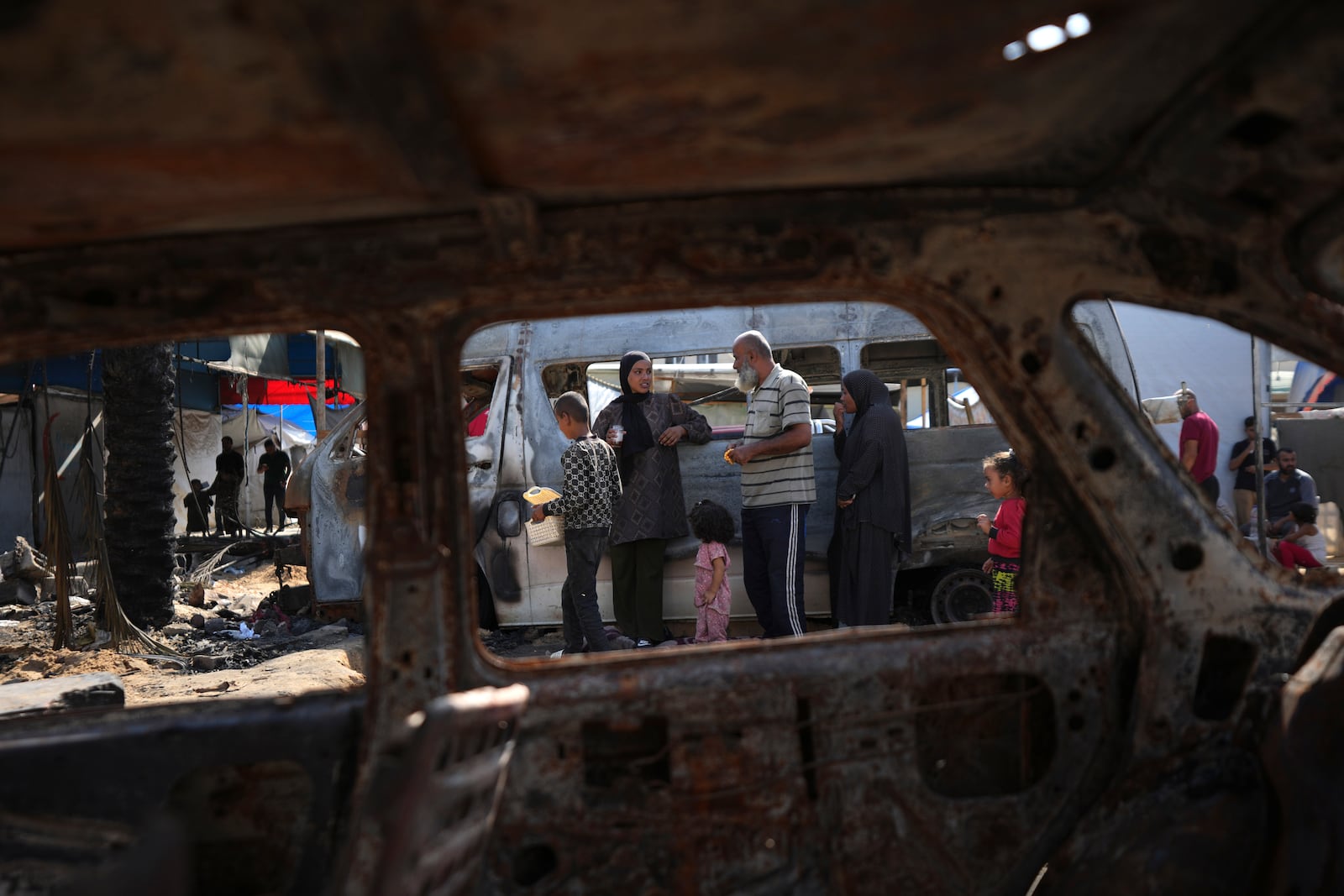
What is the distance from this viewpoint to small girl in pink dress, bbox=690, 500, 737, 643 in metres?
5.38

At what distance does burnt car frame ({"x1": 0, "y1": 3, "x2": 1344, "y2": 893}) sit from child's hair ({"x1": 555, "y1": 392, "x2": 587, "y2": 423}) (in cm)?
352

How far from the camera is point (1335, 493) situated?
10.6 metres

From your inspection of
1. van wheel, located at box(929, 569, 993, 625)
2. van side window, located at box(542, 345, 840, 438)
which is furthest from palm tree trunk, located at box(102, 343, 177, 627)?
van wheel, located at box(929, 569, 993, 625)

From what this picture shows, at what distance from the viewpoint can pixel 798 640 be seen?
184 cm

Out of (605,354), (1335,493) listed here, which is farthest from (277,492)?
(1335,493)

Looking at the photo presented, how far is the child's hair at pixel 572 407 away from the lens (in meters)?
5.38

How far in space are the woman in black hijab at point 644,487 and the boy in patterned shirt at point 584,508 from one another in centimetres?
20

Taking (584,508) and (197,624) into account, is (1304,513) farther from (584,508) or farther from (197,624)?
(197,624)

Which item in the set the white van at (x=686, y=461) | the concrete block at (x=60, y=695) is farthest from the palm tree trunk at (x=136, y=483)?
the concrete block at (x=60, y=695)

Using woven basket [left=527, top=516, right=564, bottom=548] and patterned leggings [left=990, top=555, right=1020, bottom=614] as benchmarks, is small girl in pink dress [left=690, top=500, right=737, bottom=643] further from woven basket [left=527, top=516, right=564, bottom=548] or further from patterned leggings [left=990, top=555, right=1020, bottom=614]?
patterned leggings [left=990, top=555, right=1020, bottom=614]

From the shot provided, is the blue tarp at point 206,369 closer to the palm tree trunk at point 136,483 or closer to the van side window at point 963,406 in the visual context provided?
the palm tree trunk at point 136,483

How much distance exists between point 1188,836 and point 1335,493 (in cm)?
1105

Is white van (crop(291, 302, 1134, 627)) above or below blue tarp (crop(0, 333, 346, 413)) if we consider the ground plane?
below

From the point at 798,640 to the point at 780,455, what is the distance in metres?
3.31
